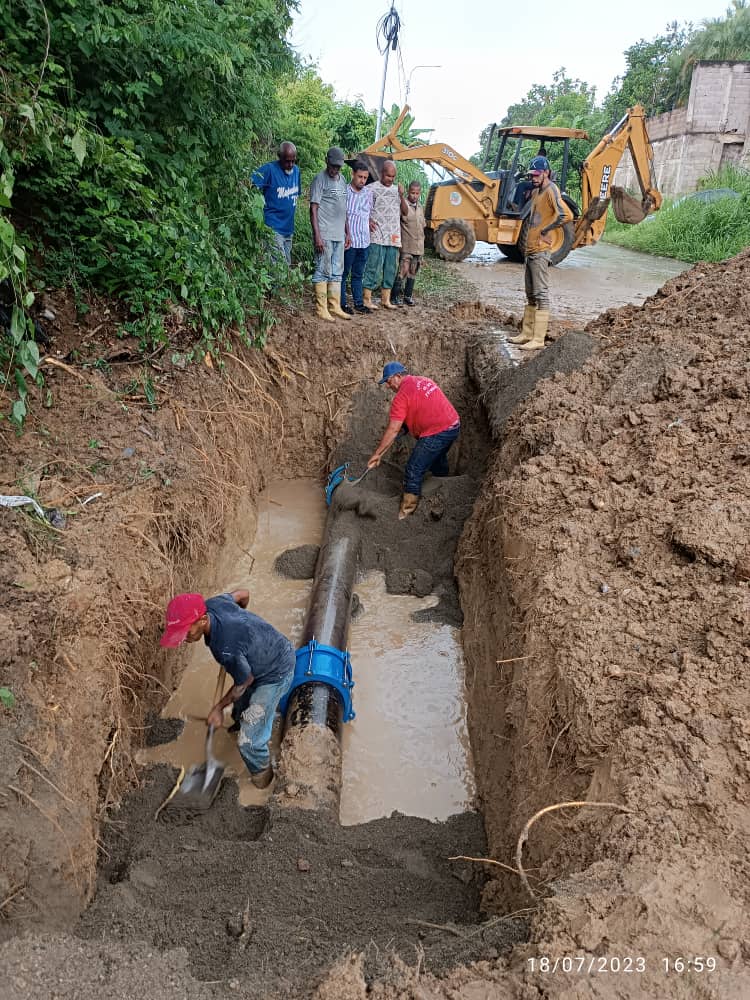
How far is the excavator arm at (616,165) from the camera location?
41.4ft

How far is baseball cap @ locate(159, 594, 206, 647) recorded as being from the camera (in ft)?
11.6

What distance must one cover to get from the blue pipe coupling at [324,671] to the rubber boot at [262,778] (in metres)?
0.41

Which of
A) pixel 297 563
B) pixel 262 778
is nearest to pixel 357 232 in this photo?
pixel 297 563

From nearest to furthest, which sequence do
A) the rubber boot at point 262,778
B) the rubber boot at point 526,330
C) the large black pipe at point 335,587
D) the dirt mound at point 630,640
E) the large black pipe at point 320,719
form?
the dirt mound at point 630,640 < the large black pipe at point 320,719 < the rubber boot at point 262,778 < the large black pipe at point 335,587 < the rubber boot at point 526,330

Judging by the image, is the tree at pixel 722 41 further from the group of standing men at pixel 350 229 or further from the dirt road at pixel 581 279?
the group of standing men at pixel 350 229

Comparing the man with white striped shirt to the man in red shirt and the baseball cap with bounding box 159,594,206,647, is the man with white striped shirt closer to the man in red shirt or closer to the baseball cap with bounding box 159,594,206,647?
the man in red shirt

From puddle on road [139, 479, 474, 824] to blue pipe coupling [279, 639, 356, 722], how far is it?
14.5 inches

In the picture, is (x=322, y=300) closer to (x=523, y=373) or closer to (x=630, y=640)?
(x=523, y=373)

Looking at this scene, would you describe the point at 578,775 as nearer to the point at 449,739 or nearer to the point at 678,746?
the point at 678,746

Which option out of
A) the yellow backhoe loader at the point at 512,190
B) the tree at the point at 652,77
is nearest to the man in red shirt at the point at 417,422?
the yellow backhoe loader at the point at 512,190

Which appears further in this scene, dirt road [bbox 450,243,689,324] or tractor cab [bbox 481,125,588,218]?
tractor cab [bbox 481,125,588,218]

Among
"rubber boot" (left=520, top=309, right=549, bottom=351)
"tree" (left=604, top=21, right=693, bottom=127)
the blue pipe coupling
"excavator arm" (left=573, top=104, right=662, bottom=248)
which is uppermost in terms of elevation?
"tree" (left=604, top=21, right=693, bottom=127)

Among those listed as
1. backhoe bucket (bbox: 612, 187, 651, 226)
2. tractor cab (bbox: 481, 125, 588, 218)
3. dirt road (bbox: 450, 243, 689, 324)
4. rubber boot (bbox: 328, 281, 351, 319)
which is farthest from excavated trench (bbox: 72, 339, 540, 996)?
backhoe bucket (bbox: 612, 187, 651, 226)

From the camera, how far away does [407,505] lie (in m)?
6.80
